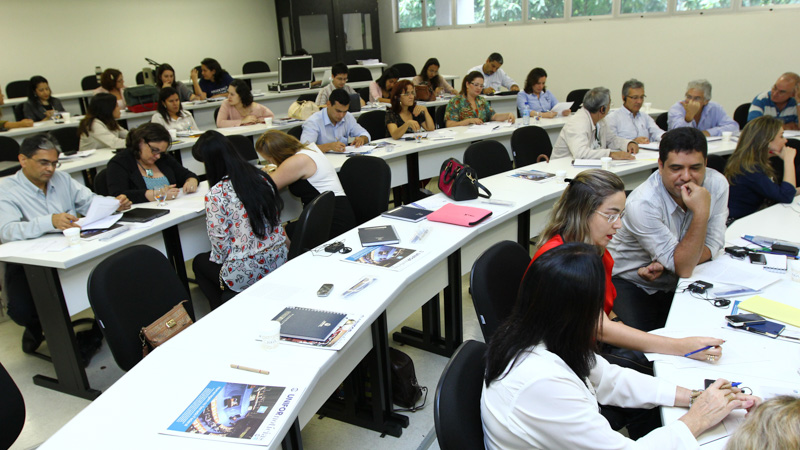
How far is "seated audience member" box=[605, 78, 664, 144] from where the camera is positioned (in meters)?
4.61

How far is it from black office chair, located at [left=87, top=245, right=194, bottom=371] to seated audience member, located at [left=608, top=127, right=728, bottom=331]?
200 cm

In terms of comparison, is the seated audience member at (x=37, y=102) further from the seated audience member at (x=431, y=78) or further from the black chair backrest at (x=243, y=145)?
the seated audience member at (x=431, y=78)

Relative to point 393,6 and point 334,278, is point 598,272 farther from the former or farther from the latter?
point 393,6

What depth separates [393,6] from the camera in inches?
434

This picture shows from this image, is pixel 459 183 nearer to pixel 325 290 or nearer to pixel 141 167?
pixel 325 290

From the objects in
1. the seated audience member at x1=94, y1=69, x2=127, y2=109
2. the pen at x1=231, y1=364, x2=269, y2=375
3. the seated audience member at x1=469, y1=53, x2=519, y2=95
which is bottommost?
the pen at x1=231, y1=364, x2=269, y2=375

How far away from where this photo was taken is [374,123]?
19.2 feet

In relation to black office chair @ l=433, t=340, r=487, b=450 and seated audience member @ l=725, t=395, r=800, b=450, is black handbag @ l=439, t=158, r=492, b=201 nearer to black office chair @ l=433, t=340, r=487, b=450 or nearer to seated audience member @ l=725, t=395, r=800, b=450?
black office chair @ l=433, t=340, r=487, b=450

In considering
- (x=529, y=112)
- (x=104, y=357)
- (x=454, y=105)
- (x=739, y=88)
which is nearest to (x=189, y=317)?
(x=104, y=357)

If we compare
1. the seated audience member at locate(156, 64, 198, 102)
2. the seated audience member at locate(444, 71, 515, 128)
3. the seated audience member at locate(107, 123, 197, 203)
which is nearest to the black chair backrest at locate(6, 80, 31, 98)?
the seated audience member at locate(156, 64, 198, 102)

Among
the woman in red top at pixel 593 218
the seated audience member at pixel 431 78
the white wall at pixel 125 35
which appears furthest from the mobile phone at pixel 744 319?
the white wall at pixel 125 35

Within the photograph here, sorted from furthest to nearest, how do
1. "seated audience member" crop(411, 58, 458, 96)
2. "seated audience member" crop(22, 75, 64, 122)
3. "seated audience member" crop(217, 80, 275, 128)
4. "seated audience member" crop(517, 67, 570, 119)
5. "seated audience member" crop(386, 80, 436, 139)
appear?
"seated audience member" crop(411, 58, 458, 96) < "seated audience member" crop(22, 75, 64, 122) < "seated audience member" crop(517, 67, 570, 119) < "seated audience member" crop(217, 80, 275, 128) < "seated audience member" crop(386, 80, 436, 139)

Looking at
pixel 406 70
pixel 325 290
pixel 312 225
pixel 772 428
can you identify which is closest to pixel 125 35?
pixel 406 70

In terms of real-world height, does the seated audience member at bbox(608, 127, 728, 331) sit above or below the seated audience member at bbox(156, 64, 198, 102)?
below
